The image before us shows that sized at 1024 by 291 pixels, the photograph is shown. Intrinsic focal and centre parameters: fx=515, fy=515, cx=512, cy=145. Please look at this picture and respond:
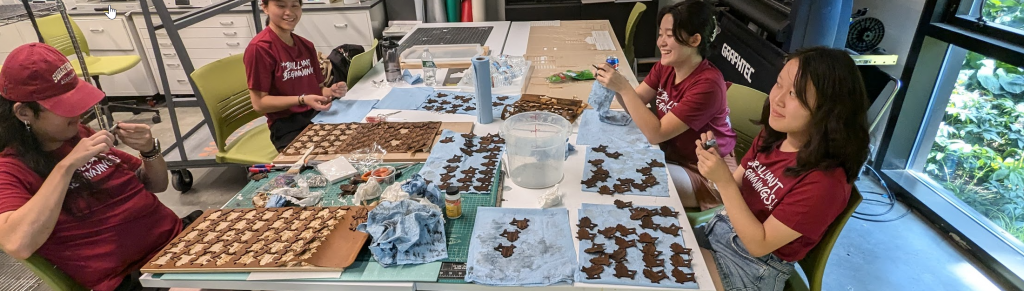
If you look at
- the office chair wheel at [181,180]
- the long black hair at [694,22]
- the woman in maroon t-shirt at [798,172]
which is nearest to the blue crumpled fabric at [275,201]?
the woman in maroon t-shirt at [798,172]

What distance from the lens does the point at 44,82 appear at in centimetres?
131

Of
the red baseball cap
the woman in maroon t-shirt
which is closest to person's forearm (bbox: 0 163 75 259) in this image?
the red baseball cap

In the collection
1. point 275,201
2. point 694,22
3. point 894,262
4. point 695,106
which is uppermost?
point 694,22

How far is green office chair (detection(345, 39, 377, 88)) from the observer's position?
2734 mm

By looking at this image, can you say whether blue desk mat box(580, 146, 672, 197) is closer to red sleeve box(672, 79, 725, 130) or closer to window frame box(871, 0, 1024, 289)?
red sleeve box(672, 79, 725, 130)

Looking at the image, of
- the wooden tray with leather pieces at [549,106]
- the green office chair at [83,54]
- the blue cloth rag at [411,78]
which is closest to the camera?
the wooden tray with leather pieces at [549,106]

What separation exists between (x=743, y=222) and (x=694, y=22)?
32.8 inches

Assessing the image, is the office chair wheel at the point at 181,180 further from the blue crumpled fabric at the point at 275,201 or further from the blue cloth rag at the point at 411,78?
the blue crumpled fabric at the point at 275,201

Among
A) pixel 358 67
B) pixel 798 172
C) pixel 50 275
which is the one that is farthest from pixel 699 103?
pixel 50 275

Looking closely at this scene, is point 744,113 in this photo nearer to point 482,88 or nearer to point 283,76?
Answer: point 482,88

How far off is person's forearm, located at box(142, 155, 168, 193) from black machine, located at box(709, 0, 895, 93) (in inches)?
110

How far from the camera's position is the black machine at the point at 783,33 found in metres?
2.53

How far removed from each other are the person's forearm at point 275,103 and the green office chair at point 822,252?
2.11m

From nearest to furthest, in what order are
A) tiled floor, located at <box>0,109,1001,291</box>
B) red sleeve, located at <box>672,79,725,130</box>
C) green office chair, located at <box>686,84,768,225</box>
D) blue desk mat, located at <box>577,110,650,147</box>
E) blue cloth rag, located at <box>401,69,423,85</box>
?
1. red sleeve, located at <box>672,79,725,130</box>
2. blue desk mat, located at <box>577,110,650,147</box>
3. green office chair, located at <box>686,84,768,225</box>
4. tiled floor, located at <box>0,109,1001,291</box>
5. blue cloth rag, located at <box>401,69,423,85</box>
